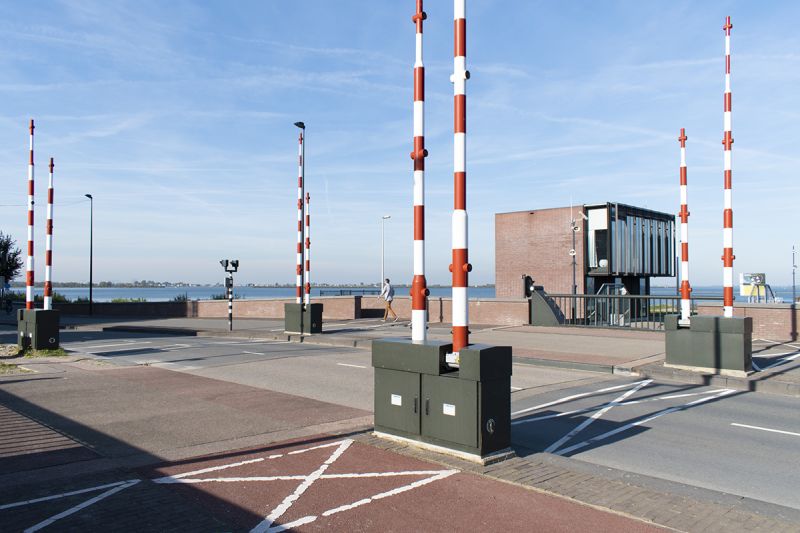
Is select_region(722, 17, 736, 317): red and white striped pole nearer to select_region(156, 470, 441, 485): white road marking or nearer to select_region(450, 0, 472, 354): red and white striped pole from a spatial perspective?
select_region(450, 0, 472, 354): red and white striped pole

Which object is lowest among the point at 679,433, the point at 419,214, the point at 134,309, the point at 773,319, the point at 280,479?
the point at 679,433

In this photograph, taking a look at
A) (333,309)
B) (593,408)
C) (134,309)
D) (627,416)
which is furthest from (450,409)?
(134,309)

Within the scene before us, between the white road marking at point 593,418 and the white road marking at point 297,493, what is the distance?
2288mm

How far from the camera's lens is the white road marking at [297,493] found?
4513 millimetres

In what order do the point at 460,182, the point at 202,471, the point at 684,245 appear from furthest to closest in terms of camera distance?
the point at 684,245, the point at 460,182, the point at 202,471

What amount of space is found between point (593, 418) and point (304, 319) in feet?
43.1

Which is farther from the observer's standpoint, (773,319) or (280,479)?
(773,319)

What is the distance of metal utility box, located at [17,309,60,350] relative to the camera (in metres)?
15.6

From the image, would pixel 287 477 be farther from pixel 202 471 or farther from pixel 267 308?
pixel 267 308

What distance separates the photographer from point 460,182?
6520 mm

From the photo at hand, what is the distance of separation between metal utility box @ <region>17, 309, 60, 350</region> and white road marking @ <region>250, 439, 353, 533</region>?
39.8 feet

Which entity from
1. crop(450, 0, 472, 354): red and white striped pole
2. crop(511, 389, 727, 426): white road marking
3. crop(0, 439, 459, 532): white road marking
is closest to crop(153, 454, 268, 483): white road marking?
crop(0, 439, 459, 532): white road marking

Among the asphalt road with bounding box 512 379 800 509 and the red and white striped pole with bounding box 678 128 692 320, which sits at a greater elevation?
the red and white striped pole with bounding box 678 128 692 320

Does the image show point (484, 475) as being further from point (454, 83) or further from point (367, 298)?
point (367, 298)
